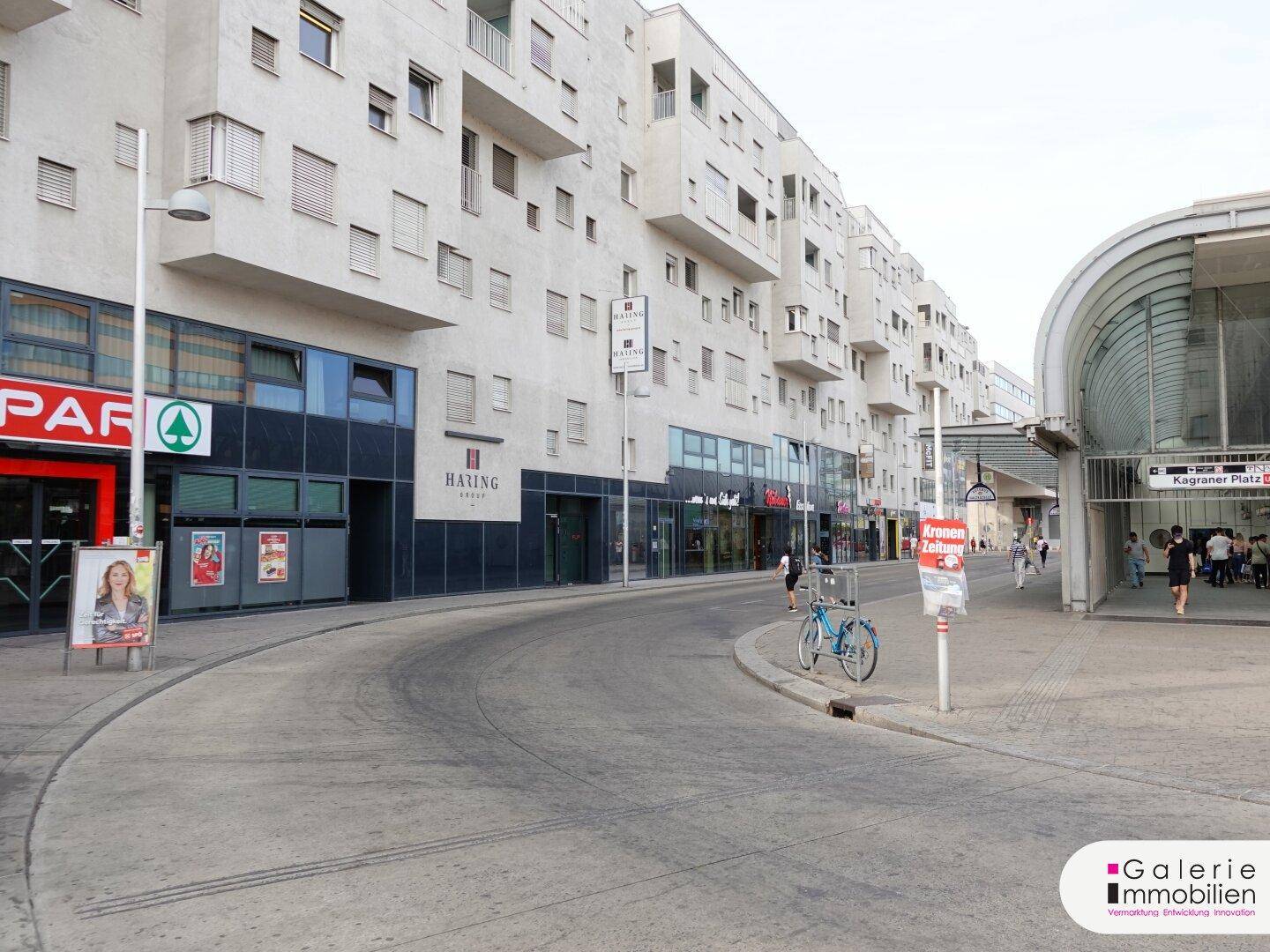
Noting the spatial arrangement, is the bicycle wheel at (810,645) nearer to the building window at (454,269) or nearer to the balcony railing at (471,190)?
the building window at (454,269)

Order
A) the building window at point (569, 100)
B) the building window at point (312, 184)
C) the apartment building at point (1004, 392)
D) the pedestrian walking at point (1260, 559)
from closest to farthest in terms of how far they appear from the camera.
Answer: the building window at point (312, 184) < the pedestrian walking at point (1260, 559) < the building window at point (569, 100) < the apartment building at point (1004, 392)

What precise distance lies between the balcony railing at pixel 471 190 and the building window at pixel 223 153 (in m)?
8.52

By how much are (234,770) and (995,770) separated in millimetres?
5979

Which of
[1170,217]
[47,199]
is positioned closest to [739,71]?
[1170,217]

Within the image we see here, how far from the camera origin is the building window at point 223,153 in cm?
1791

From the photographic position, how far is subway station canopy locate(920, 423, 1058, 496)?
794 inches

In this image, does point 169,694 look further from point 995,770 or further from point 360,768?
point 995,770

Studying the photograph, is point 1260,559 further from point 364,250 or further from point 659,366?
point 364,250

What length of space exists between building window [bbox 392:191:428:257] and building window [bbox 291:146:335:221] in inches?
74.4

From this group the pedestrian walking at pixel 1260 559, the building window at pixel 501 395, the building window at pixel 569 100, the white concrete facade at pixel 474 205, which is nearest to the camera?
the white concrete facade at pixel 474 205

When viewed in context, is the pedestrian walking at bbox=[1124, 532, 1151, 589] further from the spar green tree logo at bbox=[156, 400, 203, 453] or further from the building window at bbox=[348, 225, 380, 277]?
the spar green tree logo at bbox=[156, 400, 203, 453]

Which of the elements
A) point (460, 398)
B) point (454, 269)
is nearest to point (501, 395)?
point (460, 398)

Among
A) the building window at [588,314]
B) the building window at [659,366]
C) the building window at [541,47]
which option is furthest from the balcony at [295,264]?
the building window at [659,366]

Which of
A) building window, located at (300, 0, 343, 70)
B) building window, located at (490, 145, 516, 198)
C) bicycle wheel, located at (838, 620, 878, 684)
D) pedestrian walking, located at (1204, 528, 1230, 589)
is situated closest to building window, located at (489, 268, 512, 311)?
building window, located at (490, 145, 516, 198)
